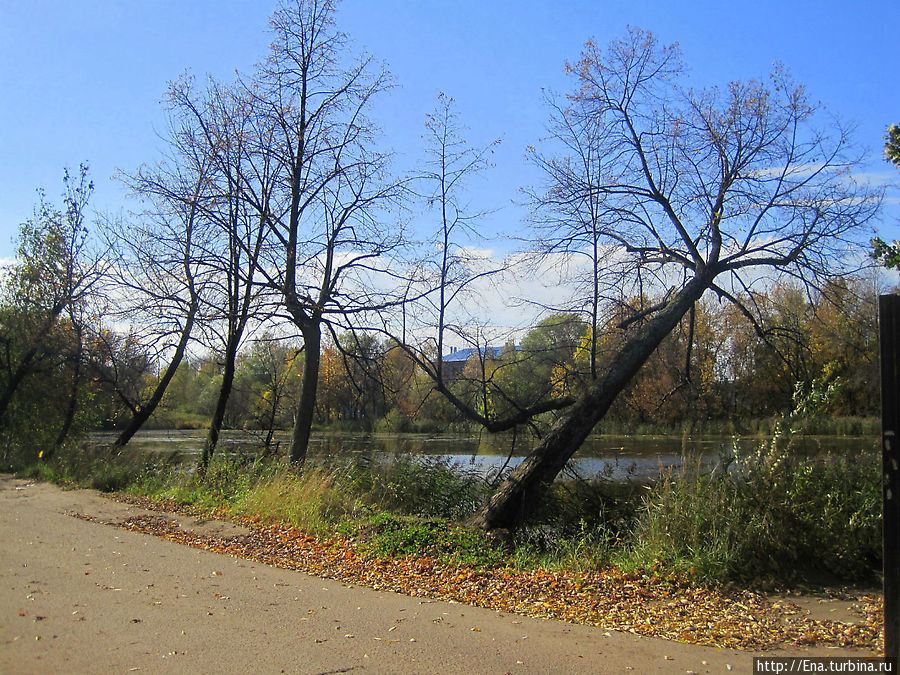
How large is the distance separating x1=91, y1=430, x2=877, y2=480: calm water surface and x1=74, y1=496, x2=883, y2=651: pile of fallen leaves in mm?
A: 3588

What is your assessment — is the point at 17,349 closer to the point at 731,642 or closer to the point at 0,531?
the point at 0,531

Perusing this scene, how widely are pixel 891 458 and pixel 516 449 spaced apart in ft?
58.3

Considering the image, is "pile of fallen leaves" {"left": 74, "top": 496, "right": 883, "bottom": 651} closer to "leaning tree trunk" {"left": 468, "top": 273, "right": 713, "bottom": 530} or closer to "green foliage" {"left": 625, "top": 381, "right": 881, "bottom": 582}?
"green foliage" {"left": 625, "top": 381, "right": 881, "bottom": 582}

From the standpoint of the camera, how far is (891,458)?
10.7 feet

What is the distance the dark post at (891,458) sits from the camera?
3.22 m

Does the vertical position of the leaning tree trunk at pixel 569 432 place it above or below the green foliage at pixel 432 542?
above

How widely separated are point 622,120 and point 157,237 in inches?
378

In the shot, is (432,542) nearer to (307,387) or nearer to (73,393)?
(307,387)

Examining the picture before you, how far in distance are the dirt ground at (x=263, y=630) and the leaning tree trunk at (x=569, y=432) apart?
125 inches

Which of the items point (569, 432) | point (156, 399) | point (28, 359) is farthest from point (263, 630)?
point (28, 359)

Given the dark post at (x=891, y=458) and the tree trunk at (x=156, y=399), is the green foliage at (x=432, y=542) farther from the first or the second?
the tree trunk at (x=156, y=399)

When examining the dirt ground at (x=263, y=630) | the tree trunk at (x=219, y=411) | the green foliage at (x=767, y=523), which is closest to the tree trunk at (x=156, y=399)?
the tree trunk at (x=219, y=411)

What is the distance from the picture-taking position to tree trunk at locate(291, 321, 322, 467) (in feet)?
45.6

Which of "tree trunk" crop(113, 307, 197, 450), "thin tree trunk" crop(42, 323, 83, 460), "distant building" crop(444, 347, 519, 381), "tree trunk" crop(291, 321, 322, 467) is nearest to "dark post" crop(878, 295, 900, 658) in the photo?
"distant building" crop(444, 347, 519, 381)
